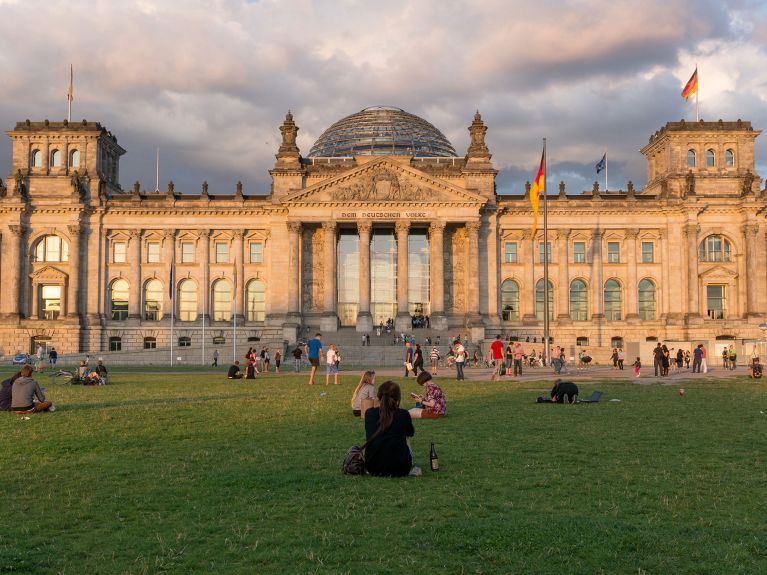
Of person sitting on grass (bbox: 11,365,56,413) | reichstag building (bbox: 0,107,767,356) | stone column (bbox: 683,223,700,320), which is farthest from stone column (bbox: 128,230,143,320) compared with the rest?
person sitting on grass (bbox: 11,365,56,413)

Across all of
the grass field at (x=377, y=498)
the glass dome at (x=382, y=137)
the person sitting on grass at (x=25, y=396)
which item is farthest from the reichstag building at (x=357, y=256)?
the grass field at (x=377, y=498)

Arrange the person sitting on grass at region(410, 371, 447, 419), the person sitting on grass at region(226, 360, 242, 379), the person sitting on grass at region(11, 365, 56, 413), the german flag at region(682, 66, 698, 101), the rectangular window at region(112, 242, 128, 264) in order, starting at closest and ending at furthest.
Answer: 1. the person sitting on grass at region(410, 371, 447, 419)
2. the person sitting on grass at region(11, 365, 56, 413)
3. the person sitting on grass at region(226, 360, 242, 379)
4. the german flag at region(682, 66, 698, 101)
5. the rectangular window at region(112, 242, 128, 264)

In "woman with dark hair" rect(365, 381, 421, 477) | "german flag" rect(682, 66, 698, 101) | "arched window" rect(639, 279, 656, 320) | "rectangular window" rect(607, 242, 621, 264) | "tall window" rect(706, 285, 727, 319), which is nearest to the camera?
"woman with dark hair" rect(365, 381, 421, 477)

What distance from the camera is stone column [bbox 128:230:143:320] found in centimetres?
8269

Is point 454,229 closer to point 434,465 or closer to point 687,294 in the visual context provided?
point 687,294

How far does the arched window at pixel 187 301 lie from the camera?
83750 millimetres

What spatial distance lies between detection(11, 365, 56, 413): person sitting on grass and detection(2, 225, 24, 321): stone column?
203 ft

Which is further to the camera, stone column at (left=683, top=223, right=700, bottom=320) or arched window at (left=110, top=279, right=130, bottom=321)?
arched window at (left=110, top=279, right=130, bottom=321)

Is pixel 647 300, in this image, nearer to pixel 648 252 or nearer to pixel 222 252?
pixel 648 252

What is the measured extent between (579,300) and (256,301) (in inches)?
1337

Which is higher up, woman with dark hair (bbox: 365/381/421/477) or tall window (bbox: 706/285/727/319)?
tall window (bbox: 706/285/727/319)

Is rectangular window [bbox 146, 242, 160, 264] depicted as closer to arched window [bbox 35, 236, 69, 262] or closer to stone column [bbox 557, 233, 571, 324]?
arched window [bbox 35, 236, 69, 262]

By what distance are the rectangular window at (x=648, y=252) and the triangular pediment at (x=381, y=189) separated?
1905 centimetres

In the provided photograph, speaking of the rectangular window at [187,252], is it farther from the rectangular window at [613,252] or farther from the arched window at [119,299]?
the rectangular window at [613,252]
